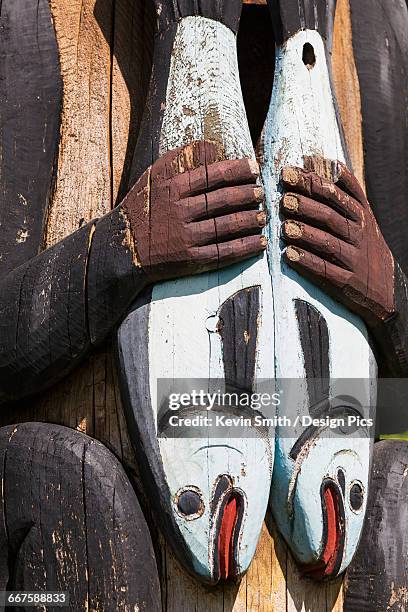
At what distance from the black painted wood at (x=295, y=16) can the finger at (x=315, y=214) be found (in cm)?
48

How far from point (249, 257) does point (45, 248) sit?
58cm

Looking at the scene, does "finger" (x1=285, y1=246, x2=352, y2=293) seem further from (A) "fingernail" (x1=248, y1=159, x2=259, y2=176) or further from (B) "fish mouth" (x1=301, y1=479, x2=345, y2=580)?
(B) "fish mouth" (x1=301, y1=479, x2=345, y2=580)

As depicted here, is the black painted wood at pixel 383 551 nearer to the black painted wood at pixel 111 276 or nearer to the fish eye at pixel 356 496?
the fish eye at pixel 356 496

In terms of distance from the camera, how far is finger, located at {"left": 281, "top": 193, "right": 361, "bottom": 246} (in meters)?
2.81

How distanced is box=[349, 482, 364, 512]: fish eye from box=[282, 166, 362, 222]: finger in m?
0.67

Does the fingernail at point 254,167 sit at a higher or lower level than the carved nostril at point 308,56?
lower

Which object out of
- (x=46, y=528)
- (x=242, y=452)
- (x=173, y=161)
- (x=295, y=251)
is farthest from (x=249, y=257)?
(x=46, y=528)

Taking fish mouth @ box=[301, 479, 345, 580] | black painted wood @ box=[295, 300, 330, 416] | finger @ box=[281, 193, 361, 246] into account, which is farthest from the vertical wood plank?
fish mouth @ box=[301, 479, 345, 580]

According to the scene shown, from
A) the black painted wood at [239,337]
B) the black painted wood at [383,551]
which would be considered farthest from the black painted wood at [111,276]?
the black painted wood at [383,551]

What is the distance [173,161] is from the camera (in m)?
2.80

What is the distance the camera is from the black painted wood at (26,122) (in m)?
3.00

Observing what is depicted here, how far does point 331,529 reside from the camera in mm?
2738

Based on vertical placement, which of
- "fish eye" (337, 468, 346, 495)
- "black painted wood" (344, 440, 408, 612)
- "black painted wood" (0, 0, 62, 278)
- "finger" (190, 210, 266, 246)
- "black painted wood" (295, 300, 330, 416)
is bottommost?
"black painted wood" (344, 440, 408, 612)

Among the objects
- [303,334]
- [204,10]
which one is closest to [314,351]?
[303,334]
